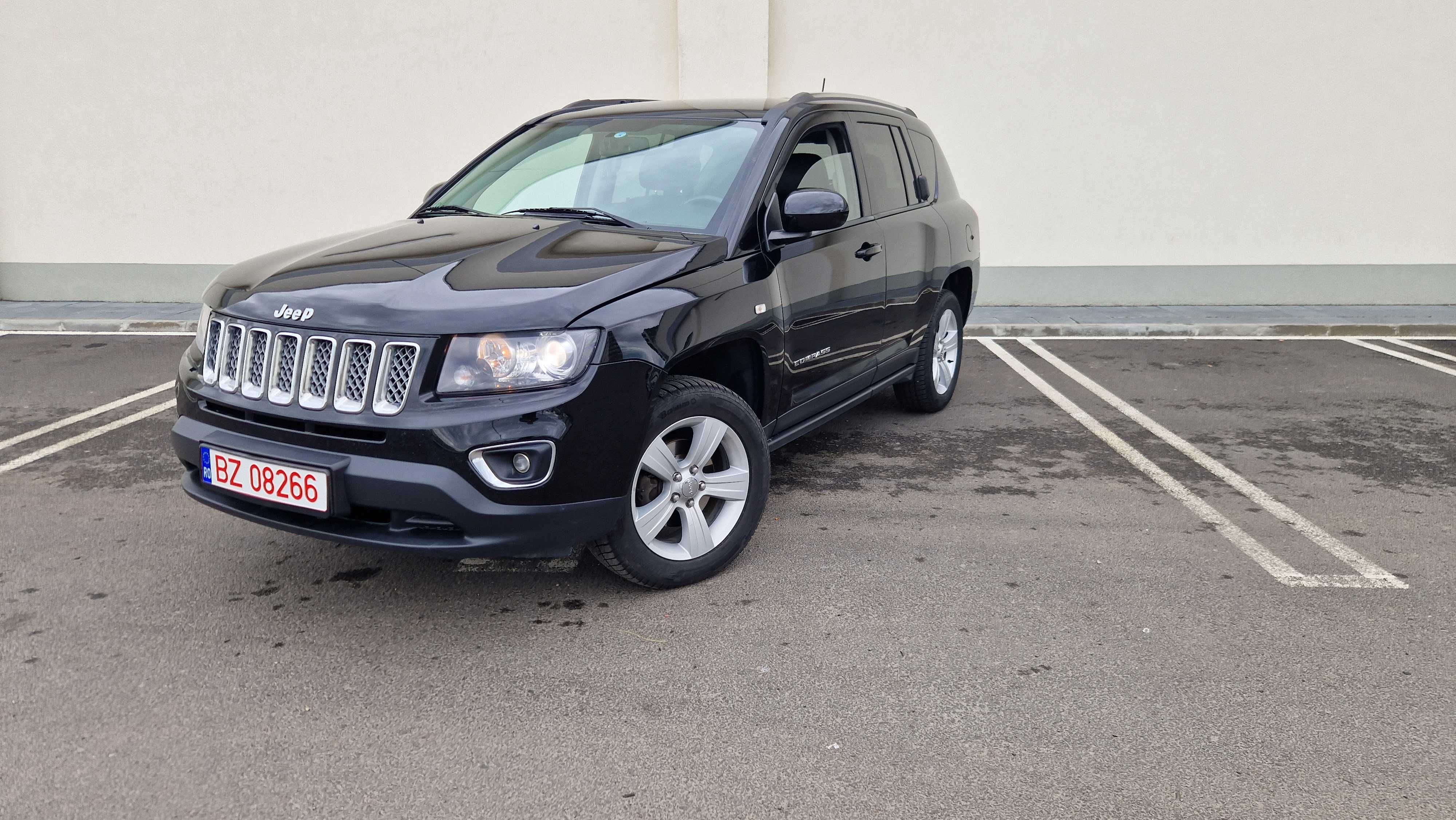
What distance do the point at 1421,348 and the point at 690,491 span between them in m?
7.88

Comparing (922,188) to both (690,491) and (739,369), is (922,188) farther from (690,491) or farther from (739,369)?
(690,491)

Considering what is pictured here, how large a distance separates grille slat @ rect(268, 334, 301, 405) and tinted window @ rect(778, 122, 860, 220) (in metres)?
2.03

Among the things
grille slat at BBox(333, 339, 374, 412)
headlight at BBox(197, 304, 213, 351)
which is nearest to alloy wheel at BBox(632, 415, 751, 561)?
grille slat at BBox(333, 339, 374, 412)

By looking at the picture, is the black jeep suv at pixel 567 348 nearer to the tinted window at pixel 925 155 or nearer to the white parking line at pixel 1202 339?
the tinted window at pixel 925 155

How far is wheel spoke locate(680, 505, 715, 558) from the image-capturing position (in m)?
3.92

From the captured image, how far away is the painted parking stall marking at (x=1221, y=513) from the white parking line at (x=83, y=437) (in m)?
5.12

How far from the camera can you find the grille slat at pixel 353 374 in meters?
3.35

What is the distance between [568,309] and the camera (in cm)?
340

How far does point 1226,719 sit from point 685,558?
181cm

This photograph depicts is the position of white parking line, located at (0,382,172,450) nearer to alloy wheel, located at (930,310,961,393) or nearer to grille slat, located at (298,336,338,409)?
grille slat, located at (298,336,338,409)

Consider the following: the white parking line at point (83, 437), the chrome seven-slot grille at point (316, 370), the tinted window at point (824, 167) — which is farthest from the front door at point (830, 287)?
the white parking line at point (83, 437)

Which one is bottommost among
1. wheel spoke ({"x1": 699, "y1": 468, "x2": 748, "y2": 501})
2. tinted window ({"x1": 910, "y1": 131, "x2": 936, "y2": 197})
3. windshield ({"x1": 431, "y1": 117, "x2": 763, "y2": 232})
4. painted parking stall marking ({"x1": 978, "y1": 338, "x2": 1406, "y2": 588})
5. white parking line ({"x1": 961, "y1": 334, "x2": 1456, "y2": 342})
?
painted parking stall marking ({"x1": 978, "y1": 338, "x2": 1406, "y2": 588})

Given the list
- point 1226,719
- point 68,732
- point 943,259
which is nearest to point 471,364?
point 68,732

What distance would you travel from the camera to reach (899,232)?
18.1 feet
